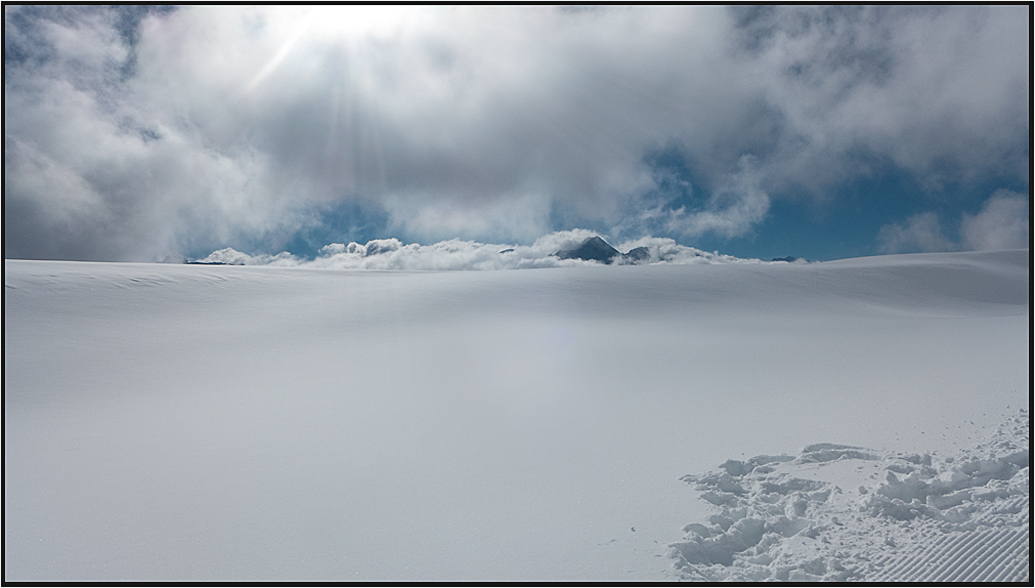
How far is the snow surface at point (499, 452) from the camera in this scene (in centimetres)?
239

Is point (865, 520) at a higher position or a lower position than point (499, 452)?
lower

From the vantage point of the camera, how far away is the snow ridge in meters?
2.26

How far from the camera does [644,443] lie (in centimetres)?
377

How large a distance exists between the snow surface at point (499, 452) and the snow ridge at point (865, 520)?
0.05 feet

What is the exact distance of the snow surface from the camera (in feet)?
7.83

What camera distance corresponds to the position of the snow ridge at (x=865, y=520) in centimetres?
226

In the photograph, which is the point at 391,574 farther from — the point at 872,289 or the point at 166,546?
the point at 872,289

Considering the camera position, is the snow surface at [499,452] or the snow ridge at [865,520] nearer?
the snow ridge at [865,520]

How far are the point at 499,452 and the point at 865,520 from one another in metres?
2.37

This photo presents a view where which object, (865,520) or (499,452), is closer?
(865,520)

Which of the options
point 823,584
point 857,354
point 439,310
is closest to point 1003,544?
point 823,584

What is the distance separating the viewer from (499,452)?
3.67m

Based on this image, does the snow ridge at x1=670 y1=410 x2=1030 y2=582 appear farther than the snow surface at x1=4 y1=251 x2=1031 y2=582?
No

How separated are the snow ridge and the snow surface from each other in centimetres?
1
